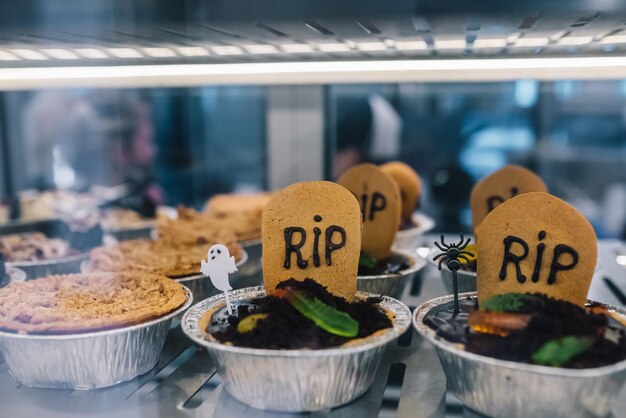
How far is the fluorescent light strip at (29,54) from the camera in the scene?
4.26 ft

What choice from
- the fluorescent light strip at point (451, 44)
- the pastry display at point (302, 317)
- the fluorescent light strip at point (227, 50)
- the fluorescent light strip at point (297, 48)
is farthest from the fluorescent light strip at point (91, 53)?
the fluorescent light strip at point (451, 44)

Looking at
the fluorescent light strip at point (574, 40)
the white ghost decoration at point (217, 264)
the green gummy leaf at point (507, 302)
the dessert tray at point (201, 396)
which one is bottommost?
the dessert tray at point (201, 396)

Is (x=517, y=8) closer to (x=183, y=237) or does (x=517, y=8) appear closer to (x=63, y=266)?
(x=183, y=237)

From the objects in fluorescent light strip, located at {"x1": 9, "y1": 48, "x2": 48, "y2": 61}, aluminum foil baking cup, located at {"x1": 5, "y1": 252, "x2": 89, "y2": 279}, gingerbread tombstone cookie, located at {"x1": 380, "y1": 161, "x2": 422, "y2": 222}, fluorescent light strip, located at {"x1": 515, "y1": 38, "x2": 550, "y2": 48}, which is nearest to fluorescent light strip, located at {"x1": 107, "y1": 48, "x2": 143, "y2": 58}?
fluorescent light strip, located at {"x1": 9, "y1": 48, "x2": 48, "y2": 61}

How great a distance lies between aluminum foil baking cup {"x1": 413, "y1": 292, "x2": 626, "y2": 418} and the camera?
0.96 m

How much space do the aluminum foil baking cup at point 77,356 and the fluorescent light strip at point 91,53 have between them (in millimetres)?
640

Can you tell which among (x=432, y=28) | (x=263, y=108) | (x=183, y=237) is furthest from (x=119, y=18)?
(x=263, y=108)

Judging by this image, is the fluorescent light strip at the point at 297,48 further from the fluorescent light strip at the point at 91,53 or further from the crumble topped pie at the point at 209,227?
the crumble topped pie at the point at 209,227

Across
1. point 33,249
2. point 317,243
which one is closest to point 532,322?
point 317,243

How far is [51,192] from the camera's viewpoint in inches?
123

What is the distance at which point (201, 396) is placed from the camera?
1175 millimetres

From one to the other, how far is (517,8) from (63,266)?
162 cm

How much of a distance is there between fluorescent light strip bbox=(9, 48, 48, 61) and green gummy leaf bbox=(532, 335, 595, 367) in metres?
1.21

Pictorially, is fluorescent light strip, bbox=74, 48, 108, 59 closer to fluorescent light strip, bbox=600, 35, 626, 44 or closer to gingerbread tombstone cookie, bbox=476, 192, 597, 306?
gingerbread tombstone cookie, bbox=476, 192, 597, 306
